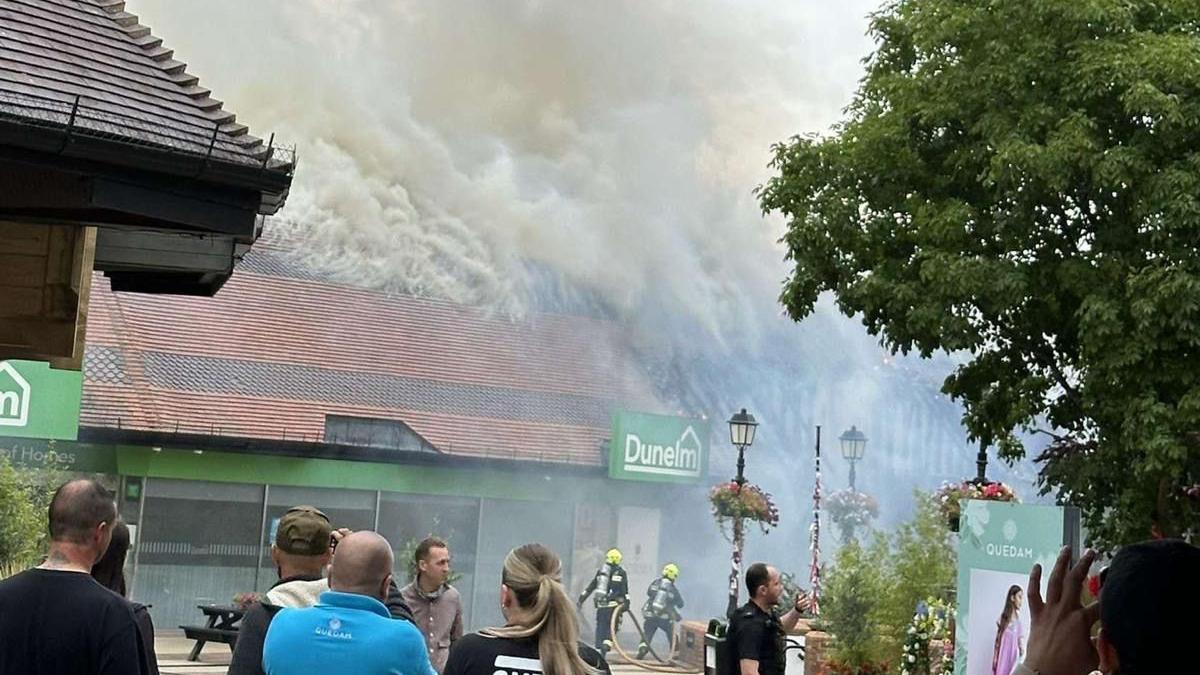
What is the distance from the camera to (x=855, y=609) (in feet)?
54.7

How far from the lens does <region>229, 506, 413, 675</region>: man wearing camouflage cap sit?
4.29 meters

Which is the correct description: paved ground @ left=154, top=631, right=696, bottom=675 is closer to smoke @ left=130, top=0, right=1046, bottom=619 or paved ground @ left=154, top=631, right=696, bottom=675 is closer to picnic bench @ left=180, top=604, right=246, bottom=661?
picnic bench @ left=180, top=604, right=246, bottom=661

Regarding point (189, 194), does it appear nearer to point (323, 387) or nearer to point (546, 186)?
point (323, 387)

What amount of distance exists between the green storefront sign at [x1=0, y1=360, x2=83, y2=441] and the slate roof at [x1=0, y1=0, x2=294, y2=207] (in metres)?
23.6

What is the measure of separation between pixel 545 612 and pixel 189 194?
69.6 inches

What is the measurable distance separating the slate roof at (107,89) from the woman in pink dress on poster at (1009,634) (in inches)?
A: 268

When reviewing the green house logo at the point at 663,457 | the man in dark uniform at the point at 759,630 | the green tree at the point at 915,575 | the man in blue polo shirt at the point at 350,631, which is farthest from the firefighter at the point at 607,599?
the man in blue polo shirt at the point at 350,631

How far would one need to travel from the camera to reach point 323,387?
114 ft

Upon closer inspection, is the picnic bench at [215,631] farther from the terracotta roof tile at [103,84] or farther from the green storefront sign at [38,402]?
the terracotta roof tile at [103,84]

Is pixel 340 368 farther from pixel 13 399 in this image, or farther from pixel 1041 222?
pixel 1041 222

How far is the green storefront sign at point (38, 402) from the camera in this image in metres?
27.5

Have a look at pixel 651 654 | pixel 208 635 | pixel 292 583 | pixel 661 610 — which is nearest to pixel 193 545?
pixel 651 654

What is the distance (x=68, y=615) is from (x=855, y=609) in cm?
1361

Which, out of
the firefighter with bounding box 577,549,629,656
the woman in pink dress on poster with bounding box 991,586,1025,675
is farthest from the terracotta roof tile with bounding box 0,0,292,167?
the firefighter with bounding box 577,549,629,656
